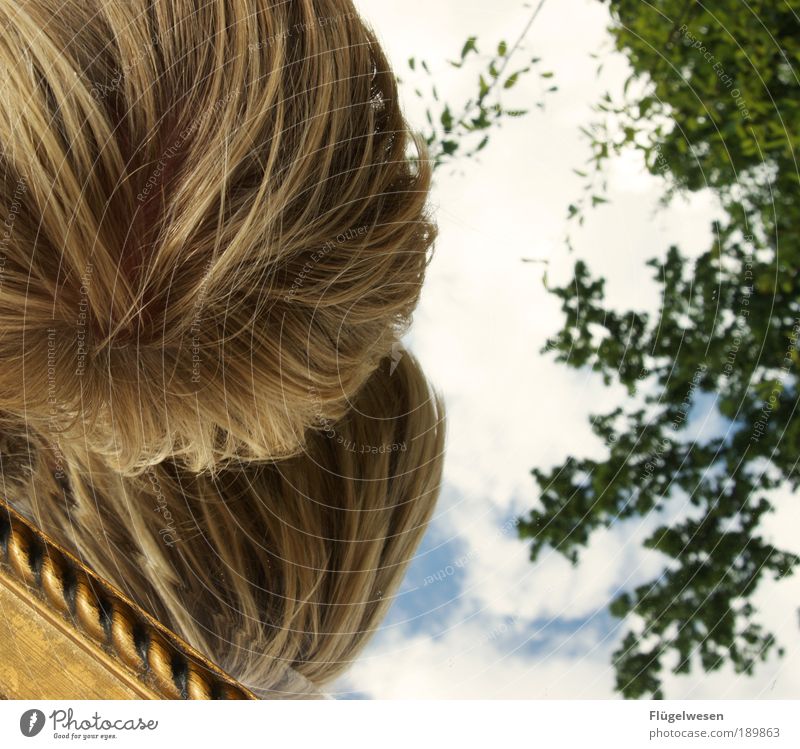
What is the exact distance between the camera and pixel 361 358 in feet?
1.52

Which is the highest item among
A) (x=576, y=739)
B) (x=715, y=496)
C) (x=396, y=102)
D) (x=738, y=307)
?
(x=396, y=102)

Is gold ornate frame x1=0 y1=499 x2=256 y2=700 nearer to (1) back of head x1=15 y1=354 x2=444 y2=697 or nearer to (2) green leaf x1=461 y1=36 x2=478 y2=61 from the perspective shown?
(1) back of head x1=15 y1=354 x2=444 y2=697

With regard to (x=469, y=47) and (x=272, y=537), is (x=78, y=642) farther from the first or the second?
(x=469, y=47)

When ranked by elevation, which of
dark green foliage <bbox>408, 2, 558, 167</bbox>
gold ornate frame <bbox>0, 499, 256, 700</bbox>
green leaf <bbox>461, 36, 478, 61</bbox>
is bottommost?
gold ornate frame <bbox>0, 499, 256, 700</bbox>

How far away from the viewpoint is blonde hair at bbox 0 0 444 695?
412mm

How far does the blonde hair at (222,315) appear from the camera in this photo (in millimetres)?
412

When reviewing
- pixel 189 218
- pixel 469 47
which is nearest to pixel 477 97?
pixel 469 47

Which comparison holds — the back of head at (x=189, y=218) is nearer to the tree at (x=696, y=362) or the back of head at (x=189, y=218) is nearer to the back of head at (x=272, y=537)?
the back of head at (x=272, y=537)

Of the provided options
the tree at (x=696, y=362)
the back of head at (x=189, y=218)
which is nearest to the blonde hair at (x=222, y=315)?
the back of head at (x=189, y=218)

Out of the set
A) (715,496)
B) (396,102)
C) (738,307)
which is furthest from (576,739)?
(396,102)

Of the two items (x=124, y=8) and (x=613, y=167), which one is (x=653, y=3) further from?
(x=124, y=8)

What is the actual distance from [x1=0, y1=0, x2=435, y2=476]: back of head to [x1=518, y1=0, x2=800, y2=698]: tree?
160mm

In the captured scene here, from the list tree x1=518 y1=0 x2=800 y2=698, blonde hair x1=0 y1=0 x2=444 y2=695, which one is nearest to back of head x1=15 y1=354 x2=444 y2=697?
blonde hair x1=0 y1=0 x2=444 y2=695

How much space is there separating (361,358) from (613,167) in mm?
222
